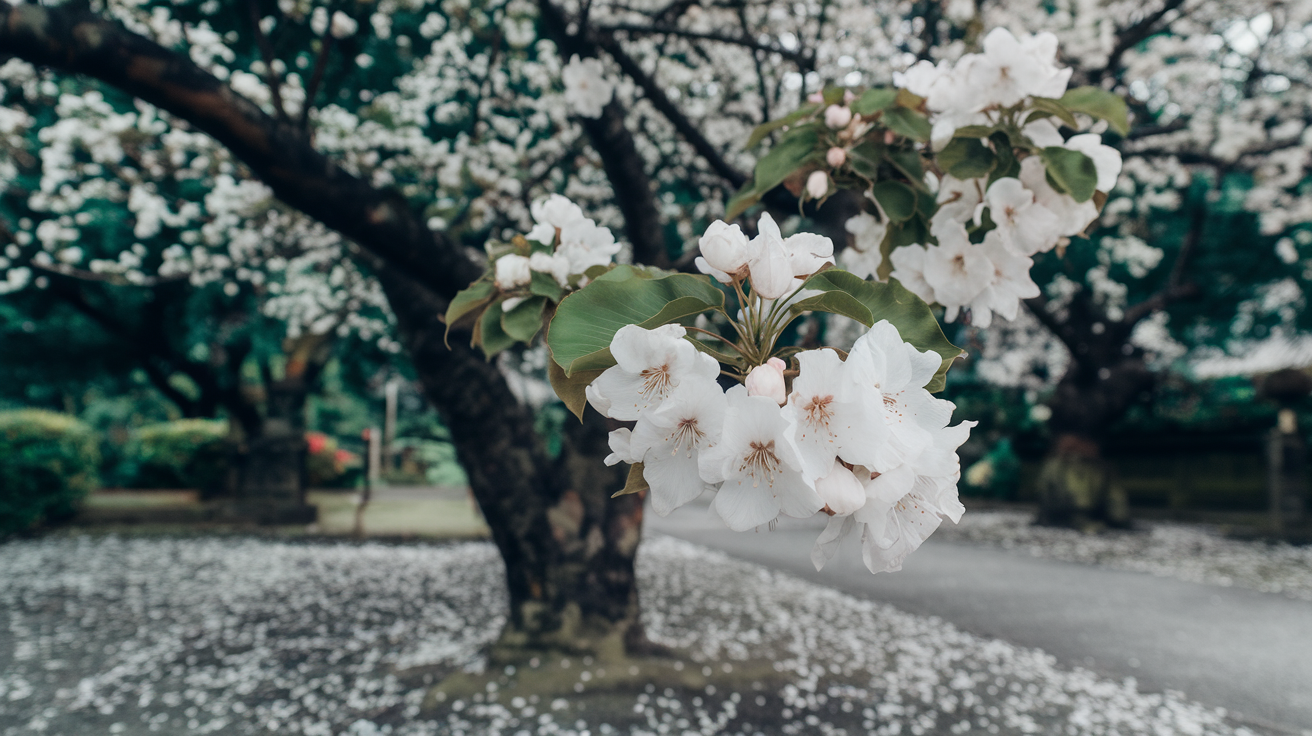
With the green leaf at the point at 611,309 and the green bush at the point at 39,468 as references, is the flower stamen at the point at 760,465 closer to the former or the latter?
the green leaf at the point at 611,309

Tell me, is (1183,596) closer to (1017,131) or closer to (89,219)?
(1017,131)

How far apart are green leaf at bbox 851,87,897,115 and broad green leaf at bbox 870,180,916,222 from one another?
0.61 feet

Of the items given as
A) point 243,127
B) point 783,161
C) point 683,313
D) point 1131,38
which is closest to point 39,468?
point 243,127

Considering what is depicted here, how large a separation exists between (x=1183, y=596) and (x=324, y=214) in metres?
6.86

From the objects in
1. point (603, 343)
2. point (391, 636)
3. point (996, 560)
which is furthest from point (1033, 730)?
point (996, 560)

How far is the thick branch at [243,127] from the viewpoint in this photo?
2248 millimetres

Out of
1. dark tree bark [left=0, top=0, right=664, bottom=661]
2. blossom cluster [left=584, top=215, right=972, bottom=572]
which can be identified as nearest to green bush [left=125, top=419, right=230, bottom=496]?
dark tree bark [left=0, top=0, right=664, bottom=661]

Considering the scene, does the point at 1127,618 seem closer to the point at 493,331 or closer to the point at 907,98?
the point at 907,98

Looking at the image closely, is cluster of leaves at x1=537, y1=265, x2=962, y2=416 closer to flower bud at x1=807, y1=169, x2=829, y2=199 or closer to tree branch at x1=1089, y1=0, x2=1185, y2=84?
flower bud at x1=807, y1=169, x2=829, y2=199

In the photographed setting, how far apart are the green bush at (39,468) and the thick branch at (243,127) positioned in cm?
709

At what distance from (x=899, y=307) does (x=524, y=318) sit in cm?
77

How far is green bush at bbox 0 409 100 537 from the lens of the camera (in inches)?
283

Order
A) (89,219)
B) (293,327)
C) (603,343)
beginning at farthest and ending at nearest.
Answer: (293,327) → (89,219) → (603,343)

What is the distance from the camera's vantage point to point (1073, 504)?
9133mm
